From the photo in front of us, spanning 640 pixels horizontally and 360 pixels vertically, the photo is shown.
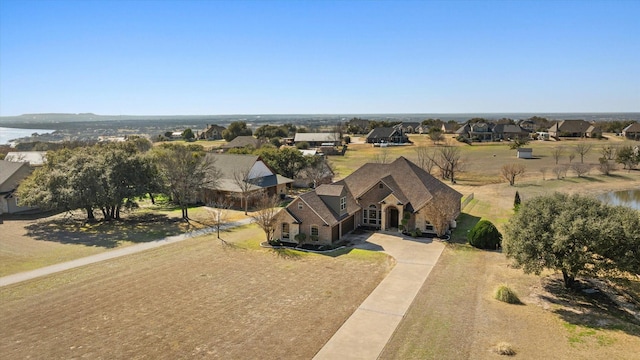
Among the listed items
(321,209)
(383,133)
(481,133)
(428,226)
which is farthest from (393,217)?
(481,133)

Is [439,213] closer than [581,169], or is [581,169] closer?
[439,213]

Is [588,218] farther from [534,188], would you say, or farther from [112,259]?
[534,188]

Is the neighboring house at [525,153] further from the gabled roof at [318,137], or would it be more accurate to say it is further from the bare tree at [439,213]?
the bare tree at [439,213]

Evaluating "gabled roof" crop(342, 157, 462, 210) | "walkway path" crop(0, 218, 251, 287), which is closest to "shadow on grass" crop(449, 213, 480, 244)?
"gabled roof" crop(342, 157, 462, 210)

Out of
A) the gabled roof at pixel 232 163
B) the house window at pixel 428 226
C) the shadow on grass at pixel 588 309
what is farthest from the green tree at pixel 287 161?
the shadow on grass at pixel 588 309

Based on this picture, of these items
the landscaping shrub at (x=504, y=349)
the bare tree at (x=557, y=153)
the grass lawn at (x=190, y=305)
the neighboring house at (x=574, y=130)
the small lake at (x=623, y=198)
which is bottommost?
the small lake at (x=623, y=198)

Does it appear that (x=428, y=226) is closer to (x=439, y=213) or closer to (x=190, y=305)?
(x=439, y=213)

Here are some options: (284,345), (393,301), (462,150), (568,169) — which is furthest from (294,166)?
(462,150)
